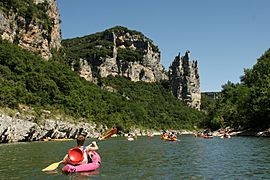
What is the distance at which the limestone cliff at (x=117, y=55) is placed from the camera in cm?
16588

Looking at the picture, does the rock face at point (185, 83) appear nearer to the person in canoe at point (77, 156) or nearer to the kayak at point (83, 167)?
the kayak at point (83, 167)

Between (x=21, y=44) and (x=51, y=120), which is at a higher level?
(x=21, y=44)

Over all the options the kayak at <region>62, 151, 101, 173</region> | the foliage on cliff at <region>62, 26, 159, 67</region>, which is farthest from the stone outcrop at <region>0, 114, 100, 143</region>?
the foliage on cliff at <region>62, 26, 159, 67</region>

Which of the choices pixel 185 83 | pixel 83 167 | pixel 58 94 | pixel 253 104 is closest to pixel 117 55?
pixel 185 83

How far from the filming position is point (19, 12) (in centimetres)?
9325

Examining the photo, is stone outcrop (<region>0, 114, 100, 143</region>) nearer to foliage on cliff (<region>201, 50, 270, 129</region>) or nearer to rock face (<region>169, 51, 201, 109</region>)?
foliage on cliff (<region>201, 50, 270, 129</region>)

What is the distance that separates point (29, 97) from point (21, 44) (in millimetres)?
29783

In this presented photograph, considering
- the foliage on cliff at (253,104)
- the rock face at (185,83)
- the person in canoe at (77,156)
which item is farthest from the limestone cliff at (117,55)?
the person in canoe at (77,156)

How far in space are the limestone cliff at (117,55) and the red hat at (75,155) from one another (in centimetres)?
13396

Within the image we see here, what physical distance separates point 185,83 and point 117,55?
1586 inches

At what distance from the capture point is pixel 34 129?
57.5 meters

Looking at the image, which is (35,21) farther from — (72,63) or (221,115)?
(221,115)

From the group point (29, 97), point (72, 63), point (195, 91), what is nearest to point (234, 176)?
point (29, 97)

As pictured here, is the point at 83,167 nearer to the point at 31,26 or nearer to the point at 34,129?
the point at 34,129
